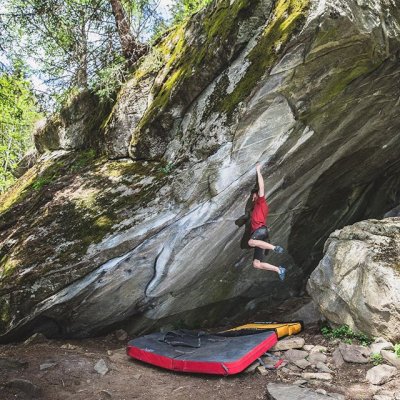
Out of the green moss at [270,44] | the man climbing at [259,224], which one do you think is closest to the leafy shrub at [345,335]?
the man climbing at [259,224]

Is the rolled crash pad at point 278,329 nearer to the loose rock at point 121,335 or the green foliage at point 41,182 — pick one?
the loose rock at point 121,335

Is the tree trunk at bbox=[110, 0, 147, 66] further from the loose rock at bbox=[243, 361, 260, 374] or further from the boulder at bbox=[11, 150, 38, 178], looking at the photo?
A: the loose rock at bbox=[243, 361, 260, 374]

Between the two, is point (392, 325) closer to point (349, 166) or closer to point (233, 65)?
point (349, 166)

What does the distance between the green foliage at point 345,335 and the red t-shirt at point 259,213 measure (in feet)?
7.81

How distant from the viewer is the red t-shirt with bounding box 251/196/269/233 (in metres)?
7.76

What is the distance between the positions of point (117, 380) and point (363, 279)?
4.58 metres

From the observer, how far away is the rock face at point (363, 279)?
6352mm

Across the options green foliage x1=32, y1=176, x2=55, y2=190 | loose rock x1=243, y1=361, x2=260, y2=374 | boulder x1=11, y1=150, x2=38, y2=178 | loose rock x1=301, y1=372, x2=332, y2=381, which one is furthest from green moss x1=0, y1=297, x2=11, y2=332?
boulder x1=11, y1=150, x2=38, y2=178

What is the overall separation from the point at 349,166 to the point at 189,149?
4547 millimetres

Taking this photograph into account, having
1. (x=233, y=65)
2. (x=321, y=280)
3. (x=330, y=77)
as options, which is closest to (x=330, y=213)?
(x=321, y=280)

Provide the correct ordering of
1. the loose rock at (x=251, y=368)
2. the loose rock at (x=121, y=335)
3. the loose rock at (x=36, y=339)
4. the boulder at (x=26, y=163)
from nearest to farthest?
the loose rock at (x=251, y=368) < the loose rock at (x=36, y=339) < the loose rock at (x=121, y=335) < the boulder at (x=26, y=163)

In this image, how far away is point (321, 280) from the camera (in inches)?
305

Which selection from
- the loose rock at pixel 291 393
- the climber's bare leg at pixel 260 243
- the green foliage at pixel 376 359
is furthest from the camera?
the climber's bare leg at pixel 260 243

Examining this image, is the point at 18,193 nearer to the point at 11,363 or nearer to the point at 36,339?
the point at 36,339
